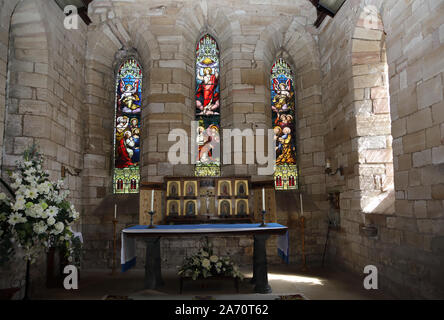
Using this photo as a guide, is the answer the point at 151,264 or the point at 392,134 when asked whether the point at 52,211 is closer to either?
the point at 151,264

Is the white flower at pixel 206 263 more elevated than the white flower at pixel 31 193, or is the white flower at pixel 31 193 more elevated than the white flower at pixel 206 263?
the white flower at pixel 31 193

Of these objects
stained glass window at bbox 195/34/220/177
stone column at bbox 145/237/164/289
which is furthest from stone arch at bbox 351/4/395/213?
stone column at bbox 145/237/164/289

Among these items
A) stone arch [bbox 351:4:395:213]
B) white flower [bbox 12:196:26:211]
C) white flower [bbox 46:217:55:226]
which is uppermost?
stone arch [bbox 351:4:395:213]

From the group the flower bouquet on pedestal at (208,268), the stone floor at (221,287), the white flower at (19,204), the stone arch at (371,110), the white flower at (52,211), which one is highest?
the stone arch at (371,110)

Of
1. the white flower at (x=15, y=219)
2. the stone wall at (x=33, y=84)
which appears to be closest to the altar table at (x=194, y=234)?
the white flower at (x=15, y=219)

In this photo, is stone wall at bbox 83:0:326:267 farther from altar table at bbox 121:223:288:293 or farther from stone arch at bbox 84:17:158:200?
altar table at bbox 121:223:288:293

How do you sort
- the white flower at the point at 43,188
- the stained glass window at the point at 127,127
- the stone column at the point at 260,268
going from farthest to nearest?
1. the stained glass window at the point at 127,127
2. the stone column at the point at 260,268
3. the white flower at the point at 43,188

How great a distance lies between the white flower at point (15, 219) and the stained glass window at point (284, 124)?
4.90m

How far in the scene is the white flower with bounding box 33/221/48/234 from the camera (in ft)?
10.9

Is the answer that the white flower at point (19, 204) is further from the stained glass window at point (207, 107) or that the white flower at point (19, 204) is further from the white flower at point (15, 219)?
the stained glass window at point (207, 107)

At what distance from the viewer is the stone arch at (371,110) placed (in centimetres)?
526

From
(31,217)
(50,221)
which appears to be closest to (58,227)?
(50,221)

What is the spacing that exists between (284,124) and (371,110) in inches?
84.5

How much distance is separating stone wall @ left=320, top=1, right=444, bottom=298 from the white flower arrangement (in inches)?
160
